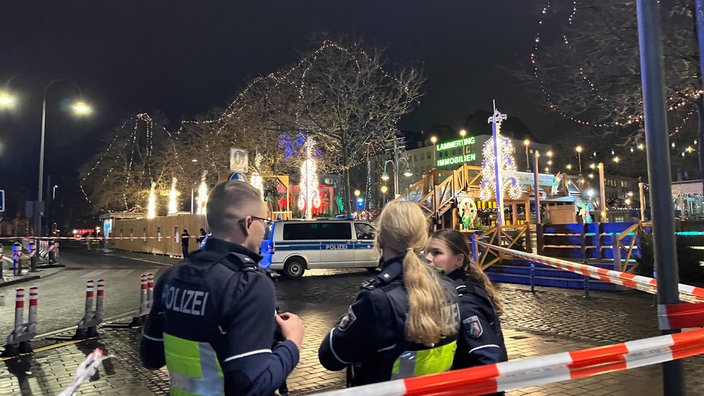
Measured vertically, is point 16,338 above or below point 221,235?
below

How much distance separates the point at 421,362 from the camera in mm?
2242

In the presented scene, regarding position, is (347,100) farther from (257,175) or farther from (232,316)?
(232,316)

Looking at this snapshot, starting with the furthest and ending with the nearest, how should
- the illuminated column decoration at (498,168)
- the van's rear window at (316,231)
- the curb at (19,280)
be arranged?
the illuminated column decoration at (498,168), the van's rear window at (316,231), the curb at (19,280)

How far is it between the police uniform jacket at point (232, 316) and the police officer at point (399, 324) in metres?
0.33

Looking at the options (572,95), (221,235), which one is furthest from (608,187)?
(221,235)

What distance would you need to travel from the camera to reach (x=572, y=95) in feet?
51.3

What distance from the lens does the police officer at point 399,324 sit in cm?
215

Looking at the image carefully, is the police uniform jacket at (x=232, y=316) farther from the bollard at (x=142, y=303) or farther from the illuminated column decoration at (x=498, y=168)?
the illuminated column decoration at (x=498, y=168)

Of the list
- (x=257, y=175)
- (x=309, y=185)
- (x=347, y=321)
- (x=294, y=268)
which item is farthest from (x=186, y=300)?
(x=257, y=175)

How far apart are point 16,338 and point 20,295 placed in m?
0.67

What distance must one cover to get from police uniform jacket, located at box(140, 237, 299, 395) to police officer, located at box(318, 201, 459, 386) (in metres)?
0.33

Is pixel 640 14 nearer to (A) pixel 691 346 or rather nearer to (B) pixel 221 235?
(A) pixel 691 346

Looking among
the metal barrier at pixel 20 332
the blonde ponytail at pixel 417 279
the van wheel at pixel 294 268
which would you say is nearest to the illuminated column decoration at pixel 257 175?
the van wheel at pixel 294 268

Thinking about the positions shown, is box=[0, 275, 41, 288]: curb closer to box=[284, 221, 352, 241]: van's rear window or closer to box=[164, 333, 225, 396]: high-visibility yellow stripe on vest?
box=[284, 221, 352, 241]: van's rear window
